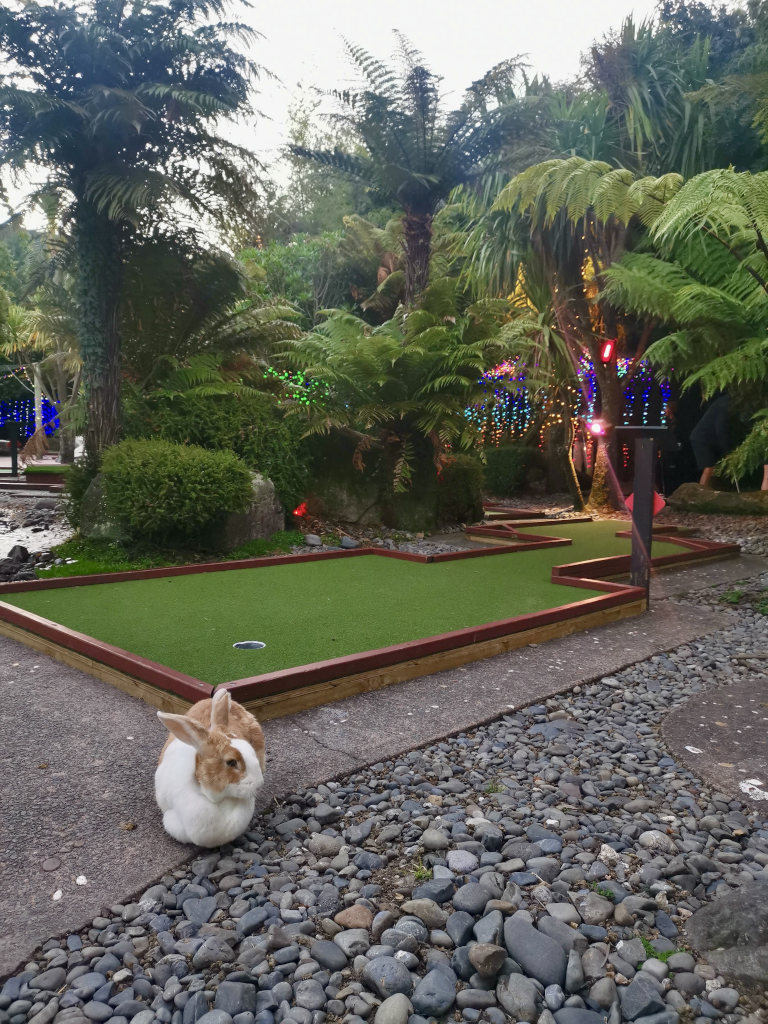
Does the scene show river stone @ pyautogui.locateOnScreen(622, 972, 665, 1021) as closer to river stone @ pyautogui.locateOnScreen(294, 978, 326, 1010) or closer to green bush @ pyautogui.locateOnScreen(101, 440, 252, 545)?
river stone @ pyautogui.locateOnScreen(294, 978, 326, 1010)

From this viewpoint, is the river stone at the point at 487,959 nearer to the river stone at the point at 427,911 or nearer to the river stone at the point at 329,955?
the river stone at the point at 427,911

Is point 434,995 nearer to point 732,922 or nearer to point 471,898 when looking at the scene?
point 471,898

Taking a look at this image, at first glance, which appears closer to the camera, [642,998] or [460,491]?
[642,998]

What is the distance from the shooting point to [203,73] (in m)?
6.60

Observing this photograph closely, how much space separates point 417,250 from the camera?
8383 mm

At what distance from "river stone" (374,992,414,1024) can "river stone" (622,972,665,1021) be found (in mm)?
418

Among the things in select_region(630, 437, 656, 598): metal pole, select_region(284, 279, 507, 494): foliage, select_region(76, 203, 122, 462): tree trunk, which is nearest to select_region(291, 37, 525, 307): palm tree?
select_region(284, 279, 507, 494): foliage

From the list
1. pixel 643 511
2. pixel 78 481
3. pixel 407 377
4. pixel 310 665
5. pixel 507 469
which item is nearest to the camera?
pixel 310 665

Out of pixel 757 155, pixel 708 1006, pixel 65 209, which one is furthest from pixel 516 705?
pixel 757 155

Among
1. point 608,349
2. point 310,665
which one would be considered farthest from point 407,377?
point 310,665

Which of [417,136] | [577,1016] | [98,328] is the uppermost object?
[417,136]

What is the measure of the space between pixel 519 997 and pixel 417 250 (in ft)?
26.5

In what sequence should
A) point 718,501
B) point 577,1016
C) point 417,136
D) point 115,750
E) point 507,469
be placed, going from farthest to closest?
point 507,469 → point 718,501 → point 417,136 → point 115,750 → point 577,1016

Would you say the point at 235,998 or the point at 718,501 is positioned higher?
the point at 718,501
